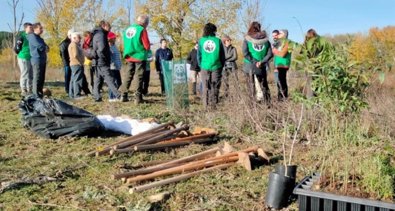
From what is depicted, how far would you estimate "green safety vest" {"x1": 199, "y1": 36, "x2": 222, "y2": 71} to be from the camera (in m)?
8.79

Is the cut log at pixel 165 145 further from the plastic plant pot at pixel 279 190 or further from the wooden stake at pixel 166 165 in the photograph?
the plastic plant pot at pixel 279 190

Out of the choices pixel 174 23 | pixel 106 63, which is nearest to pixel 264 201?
pixel 106 63

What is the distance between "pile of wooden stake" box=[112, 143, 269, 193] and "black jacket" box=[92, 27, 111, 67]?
4.97m

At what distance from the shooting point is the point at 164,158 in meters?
5.49

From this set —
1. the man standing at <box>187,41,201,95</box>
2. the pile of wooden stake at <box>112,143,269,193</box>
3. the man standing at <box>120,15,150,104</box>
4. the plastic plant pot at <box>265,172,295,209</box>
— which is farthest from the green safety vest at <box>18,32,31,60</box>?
the plastic plant pot at <box>265,172,295,209</box>

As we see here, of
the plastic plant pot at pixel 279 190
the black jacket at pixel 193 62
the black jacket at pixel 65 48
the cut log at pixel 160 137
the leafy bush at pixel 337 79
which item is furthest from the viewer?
the black jacket at pixel 193 62

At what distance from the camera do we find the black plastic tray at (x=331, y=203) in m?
3.27

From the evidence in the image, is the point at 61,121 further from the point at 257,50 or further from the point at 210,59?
the point at 257,50

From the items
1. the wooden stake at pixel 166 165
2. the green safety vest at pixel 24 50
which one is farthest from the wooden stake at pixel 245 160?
the green safety vest at pixel 24 50

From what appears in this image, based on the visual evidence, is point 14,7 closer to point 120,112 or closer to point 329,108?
point 120,112

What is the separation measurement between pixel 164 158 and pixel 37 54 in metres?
5.59

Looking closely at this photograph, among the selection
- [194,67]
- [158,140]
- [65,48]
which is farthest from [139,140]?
[194,67]

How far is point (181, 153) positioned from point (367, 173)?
2621mm

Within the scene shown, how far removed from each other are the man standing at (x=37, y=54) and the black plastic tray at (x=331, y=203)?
7572 mm
